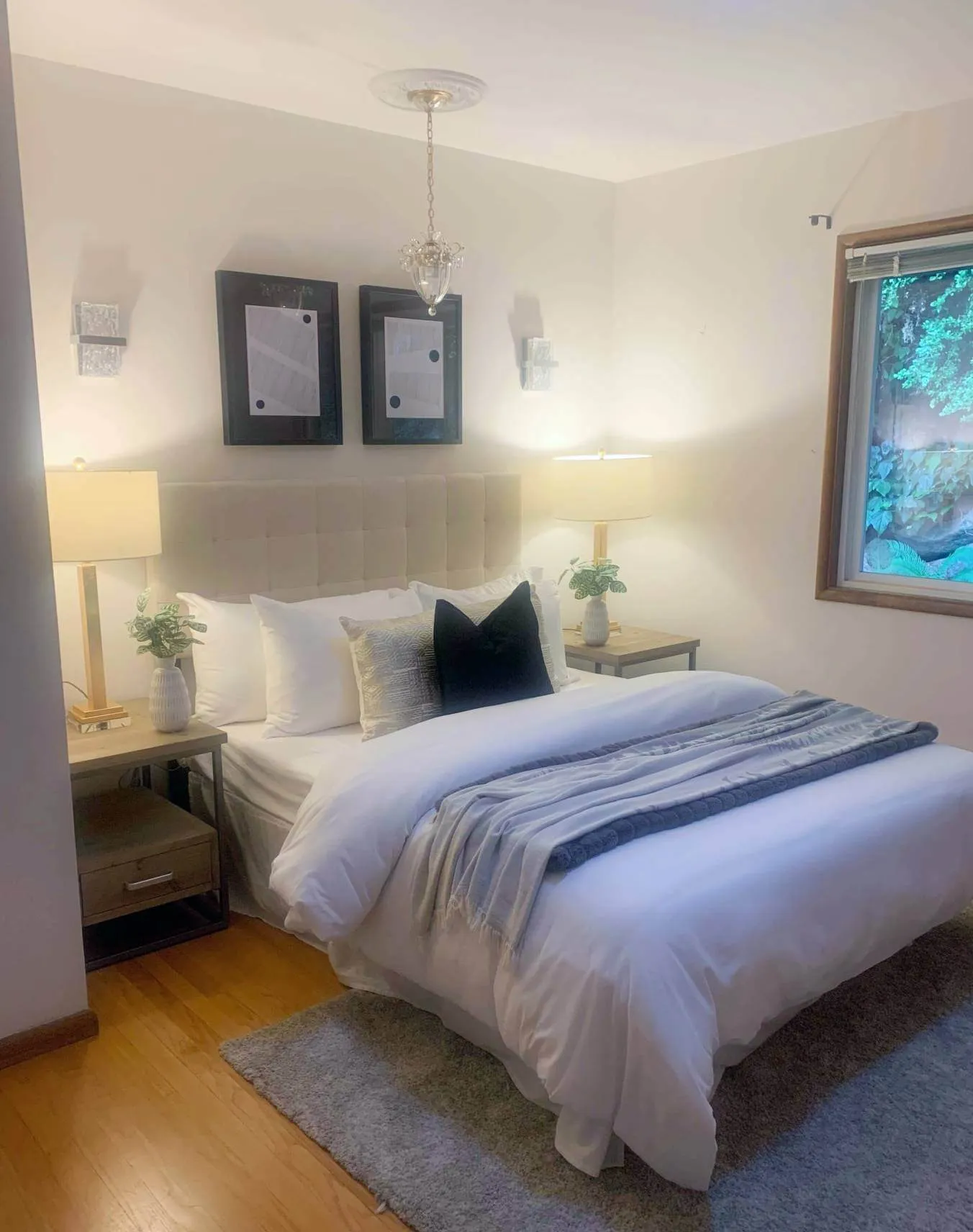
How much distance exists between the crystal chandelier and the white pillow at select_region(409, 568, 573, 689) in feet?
3.34

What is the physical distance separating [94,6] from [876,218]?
2633 millimetres

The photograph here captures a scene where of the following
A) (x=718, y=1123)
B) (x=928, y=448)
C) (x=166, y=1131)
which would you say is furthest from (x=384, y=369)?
(x=718, y=1123)

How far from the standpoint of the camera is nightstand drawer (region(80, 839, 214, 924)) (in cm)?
278

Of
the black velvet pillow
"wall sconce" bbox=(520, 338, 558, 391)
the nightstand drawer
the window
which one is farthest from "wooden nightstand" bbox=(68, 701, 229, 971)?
the window

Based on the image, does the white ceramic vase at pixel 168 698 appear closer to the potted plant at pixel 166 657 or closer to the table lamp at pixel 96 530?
the potted plant at pixel 166 657

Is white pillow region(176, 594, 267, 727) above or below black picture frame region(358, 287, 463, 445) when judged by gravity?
below

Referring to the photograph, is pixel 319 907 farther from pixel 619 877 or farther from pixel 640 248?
pixel 640 248

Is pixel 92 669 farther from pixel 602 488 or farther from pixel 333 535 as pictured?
pixel 602 488

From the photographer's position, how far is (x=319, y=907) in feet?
7.83

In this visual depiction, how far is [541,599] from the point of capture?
148 inches

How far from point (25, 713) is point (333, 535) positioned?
5.10 ft

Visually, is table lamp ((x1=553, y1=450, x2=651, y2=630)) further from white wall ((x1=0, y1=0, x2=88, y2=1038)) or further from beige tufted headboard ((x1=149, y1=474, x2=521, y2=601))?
white wall ((x1=0, y1=0, x2=88, y2=1038))

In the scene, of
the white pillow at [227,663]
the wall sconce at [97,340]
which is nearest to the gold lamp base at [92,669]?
the white pillow at [227,663]

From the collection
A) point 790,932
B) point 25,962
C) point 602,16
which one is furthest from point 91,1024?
point 602,16
